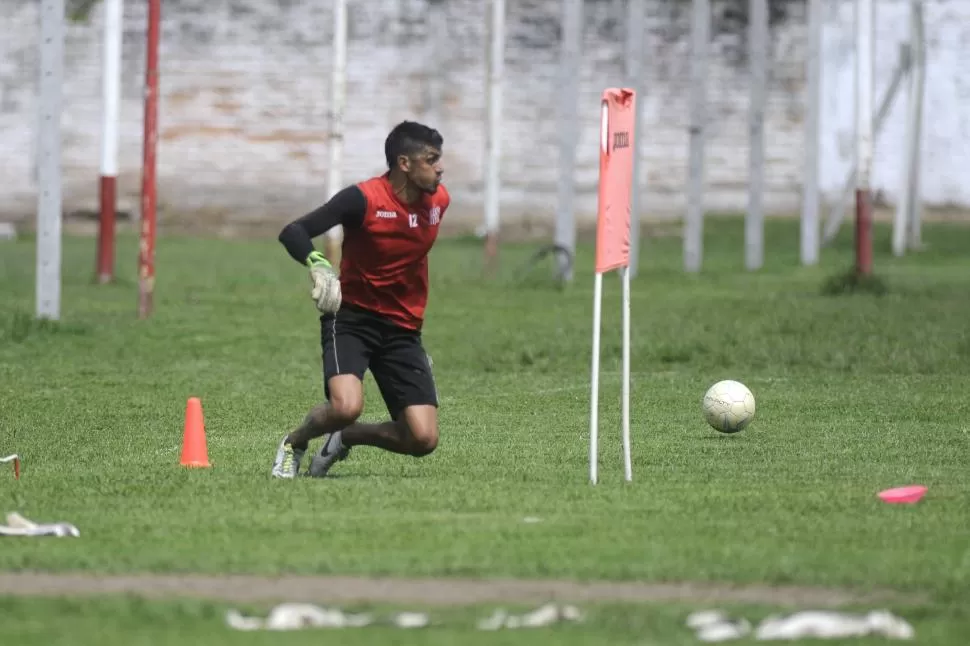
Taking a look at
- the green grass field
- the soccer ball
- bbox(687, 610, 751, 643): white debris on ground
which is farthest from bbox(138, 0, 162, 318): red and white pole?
bbox(687, 610, 751, 643): white debris on ground

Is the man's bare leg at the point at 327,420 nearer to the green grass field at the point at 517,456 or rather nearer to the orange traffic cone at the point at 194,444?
the green grass field at the point at 517,456

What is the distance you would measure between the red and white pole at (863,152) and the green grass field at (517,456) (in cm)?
108

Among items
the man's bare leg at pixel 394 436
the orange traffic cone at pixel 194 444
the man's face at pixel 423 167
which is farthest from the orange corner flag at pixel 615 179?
the orange traffic cone at pixel 194 444

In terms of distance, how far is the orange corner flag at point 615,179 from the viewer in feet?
35.8

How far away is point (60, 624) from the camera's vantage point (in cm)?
741

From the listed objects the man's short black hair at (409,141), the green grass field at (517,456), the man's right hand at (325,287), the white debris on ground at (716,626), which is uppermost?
the man's short black hair at (409,141)

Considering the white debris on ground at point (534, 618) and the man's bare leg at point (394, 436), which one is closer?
the white debris on ground at point (534, 618)

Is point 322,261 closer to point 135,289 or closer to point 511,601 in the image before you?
point 511,601

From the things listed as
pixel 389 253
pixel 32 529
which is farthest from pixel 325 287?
pixel 32 529

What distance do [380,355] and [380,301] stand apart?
340 millimetres

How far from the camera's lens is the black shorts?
1135 centimetres

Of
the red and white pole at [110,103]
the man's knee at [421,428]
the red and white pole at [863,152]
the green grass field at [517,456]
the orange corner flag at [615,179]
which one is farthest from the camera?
the red and white pole at [863,152]

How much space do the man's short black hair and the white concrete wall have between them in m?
35.6

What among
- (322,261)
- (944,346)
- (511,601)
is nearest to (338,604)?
(511,601)
